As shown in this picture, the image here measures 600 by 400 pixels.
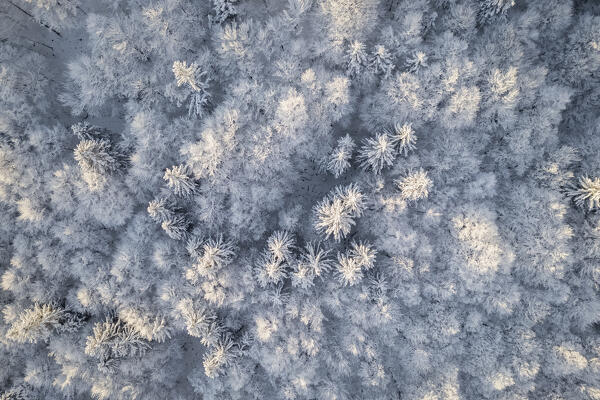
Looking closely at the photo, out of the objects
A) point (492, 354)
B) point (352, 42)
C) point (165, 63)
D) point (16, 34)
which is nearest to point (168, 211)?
point (165, 63)

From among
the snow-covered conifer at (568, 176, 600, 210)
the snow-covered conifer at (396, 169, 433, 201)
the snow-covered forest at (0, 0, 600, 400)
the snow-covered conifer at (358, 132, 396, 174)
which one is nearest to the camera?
the snow-covered conifer at (568, 176, 600, 210)

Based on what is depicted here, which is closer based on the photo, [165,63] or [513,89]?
[513,89]

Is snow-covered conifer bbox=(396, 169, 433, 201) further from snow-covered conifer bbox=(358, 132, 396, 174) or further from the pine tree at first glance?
the pine tree

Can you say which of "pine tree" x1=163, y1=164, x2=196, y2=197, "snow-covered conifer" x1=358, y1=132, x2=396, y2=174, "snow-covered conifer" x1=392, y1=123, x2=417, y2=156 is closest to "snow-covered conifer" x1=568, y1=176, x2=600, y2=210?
"snow-covered conifer" x1=392, y1=123, x2=417, y2=156

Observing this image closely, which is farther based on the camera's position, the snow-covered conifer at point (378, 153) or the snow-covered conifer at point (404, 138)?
the snow-covered conifer at point (378, 153)

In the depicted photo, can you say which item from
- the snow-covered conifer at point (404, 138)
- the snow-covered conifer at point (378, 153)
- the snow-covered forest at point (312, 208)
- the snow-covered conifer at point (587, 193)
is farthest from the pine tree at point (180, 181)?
the snow-covered conifer at point (587, 193)

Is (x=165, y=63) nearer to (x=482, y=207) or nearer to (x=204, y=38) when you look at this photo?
(x=204, y=38)

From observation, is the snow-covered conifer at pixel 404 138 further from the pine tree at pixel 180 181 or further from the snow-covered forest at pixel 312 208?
the pine tree at pixel 180 181

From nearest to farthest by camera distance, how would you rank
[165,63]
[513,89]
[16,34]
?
[513,89]
[165,63]
[16,34]
